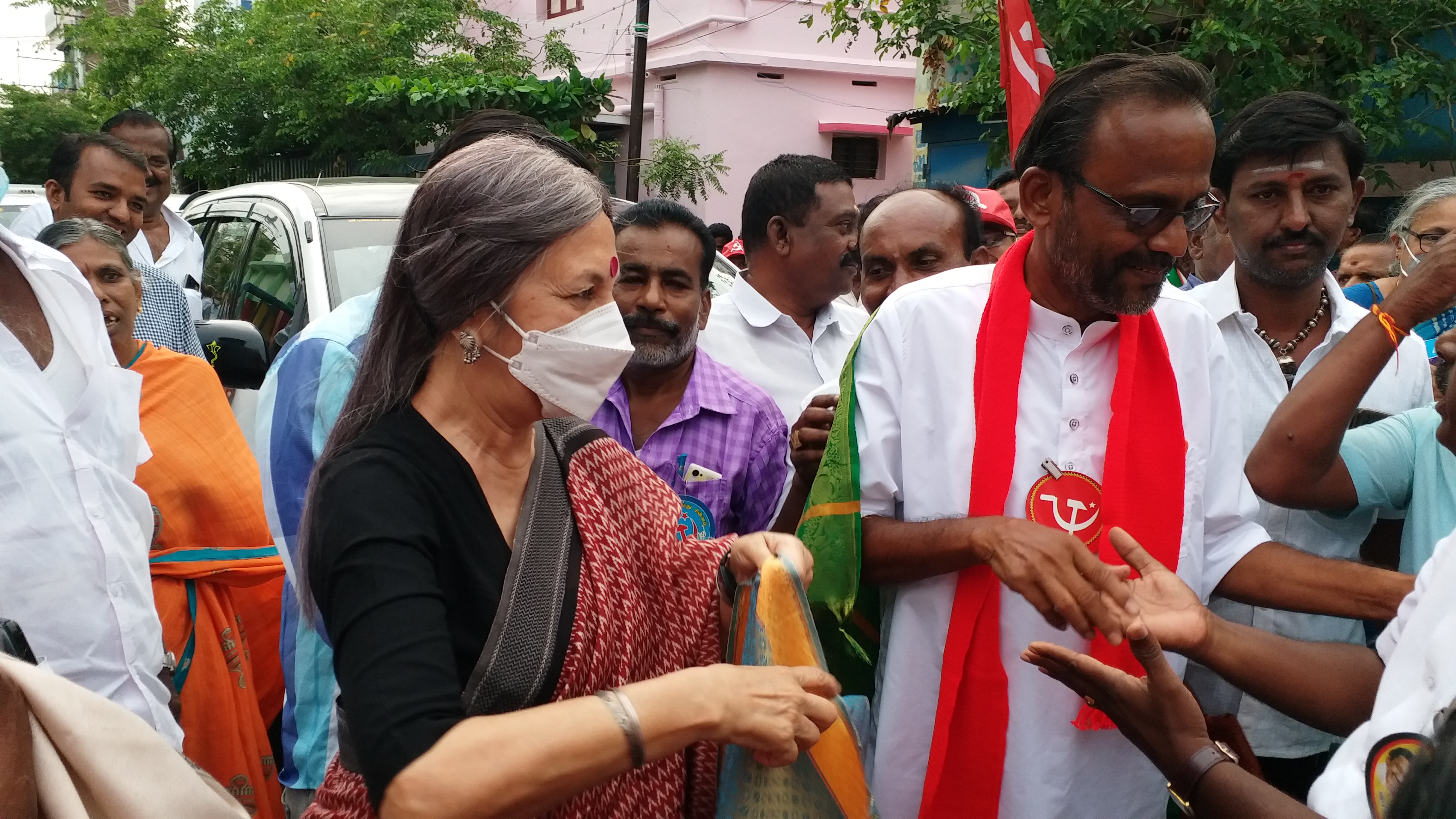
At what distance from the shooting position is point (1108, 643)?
2.27m

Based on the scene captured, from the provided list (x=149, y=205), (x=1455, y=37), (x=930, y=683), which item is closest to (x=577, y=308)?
(x=930, y=683)

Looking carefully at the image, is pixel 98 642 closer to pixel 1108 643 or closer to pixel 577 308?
pixel 577 308

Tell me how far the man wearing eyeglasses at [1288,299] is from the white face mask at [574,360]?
1.67 m

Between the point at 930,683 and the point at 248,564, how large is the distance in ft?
6.75

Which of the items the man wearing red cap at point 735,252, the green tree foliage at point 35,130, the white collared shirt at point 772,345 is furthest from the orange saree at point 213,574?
the green tree foliage at point 35,130

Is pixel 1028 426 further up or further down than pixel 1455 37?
further down

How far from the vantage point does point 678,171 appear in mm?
17891

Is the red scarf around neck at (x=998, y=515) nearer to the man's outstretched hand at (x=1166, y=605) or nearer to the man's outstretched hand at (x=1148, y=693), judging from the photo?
the man's outstretched hand at (x=1166, y=605)

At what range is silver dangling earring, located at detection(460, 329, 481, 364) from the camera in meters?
1.93

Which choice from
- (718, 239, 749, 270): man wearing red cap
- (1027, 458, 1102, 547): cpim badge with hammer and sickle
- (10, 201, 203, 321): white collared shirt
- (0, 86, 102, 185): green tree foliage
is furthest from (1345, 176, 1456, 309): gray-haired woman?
(0, 86, 102, 185): green tree foliage

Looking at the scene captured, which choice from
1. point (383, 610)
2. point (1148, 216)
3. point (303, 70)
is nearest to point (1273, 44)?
point (1148, 216)

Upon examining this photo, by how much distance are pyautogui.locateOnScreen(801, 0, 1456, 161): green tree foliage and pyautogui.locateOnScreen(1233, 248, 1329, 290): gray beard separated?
5858 mm

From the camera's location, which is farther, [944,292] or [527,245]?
[944,292]

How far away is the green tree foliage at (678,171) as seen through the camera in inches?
704
